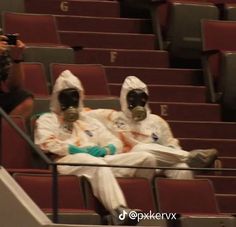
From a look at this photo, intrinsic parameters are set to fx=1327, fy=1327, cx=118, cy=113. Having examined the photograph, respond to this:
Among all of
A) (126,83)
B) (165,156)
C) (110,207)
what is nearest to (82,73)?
(126,83)

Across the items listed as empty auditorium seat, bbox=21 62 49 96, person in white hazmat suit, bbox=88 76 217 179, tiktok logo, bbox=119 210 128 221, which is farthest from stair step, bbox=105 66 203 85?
tiktok logo, bbox=119 210 128 221

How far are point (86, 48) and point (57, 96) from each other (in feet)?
4.85

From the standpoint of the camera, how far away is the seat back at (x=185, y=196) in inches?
238

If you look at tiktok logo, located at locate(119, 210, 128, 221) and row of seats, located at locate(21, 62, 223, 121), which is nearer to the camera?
tiktok logo, located at locate(119, 210, 128, 221)

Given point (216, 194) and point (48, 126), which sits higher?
point (48, 126)

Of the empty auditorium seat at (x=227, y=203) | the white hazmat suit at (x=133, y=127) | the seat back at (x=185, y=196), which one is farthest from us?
the empty auditorium seat at (x=227, y=203)

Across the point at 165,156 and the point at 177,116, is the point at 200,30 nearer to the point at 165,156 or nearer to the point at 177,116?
the point at 177,116

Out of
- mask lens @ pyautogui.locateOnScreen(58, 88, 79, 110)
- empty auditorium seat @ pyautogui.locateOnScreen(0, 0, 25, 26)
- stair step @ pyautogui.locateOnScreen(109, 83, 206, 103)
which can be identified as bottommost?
stair step @ pyautogui.locateOnScreen(109, 83, 206, 103)

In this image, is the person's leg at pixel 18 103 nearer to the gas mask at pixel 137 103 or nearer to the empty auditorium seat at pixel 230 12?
the gas mask at pixel 137 103

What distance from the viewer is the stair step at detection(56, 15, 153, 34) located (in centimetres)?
793

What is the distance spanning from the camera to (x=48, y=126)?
6180 millimetres

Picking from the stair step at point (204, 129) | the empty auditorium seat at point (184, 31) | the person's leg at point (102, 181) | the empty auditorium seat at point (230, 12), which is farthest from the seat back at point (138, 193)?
the empty auditorium seat at point (230, 12)

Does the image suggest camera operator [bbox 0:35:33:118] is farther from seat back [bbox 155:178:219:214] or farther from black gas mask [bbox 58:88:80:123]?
seat back [bbox 155:178:219:214]

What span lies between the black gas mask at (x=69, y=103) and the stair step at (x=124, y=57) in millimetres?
1342
